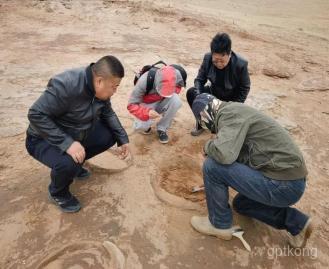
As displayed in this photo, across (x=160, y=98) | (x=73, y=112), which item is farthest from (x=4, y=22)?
(x=73, y=112)

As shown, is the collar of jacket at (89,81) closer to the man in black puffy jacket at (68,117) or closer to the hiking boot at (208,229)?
the man in black puffy jacket at (68,117)

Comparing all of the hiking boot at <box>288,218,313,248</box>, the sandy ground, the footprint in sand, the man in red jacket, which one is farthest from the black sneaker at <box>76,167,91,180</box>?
the hiking boot at <box>288,218,313,248</box>

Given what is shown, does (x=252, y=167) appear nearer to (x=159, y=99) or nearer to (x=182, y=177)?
(x=182, y=177)

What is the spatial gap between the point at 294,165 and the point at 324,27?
963 cm

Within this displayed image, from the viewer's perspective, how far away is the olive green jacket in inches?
90.7

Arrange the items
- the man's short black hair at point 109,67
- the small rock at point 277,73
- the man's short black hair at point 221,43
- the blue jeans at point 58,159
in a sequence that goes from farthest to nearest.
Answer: the small rock at point 277,73 < the man's short black hair at point 221,43 < the blue jeans at point 58,159 < the man's short black hair at point 109,67

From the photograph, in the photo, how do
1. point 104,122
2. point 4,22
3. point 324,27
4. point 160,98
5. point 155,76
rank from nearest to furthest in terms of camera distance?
point 104,122 → point 155,76 → point 160,98 → point 4,22 → point 324,27

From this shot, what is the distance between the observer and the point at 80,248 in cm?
243

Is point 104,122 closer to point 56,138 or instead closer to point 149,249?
point 56,138

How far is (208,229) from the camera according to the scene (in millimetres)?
2605

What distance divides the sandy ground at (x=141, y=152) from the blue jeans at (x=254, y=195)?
0.60 ft

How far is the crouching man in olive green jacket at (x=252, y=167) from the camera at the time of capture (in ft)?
7.61

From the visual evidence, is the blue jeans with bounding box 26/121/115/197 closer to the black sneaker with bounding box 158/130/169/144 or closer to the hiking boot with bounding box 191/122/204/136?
the black sneaker with bounding box 158/130/169/144

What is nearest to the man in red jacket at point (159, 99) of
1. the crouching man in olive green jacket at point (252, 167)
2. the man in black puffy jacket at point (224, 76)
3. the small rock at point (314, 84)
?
the man in black puffy jacket at point (224, 76)
